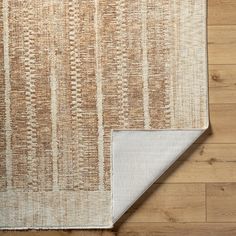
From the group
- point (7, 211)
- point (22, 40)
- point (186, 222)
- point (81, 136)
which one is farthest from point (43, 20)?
point (186, 222)

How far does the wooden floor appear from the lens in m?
1.15

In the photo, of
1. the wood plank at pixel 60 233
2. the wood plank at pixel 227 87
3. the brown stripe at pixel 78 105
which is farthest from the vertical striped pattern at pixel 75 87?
the wood plank at pixel 227 87

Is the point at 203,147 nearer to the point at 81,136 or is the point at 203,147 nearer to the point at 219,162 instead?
the point at 219,162

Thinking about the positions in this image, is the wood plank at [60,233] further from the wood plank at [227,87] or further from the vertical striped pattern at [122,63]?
the wood plank at [227,87]

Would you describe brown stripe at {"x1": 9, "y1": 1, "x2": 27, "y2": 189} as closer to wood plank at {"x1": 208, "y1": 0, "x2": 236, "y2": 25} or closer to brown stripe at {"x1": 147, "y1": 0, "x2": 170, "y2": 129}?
brown stripe at {"x1": 147, "y1": 0, "x2": 170, "y2": 129}

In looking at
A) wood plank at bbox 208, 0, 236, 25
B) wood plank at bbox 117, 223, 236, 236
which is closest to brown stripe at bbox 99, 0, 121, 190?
wood plank at bbox 117, 223, 236, 236

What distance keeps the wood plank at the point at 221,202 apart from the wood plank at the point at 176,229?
16 millimetres

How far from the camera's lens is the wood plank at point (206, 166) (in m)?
1.15

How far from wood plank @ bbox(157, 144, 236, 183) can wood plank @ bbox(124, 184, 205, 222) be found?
2cm

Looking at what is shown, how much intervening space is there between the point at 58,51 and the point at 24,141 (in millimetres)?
209

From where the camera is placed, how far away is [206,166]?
1.15m

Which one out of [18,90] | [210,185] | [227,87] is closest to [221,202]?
[210,185]

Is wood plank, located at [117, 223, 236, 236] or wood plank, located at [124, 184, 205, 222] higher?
wood plank, located at [124, 184, 205, 222]

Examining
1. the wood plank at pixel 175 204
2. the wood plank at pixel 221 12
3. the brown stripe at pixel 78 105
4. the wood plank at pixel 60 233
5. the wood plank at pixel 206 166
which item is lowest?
the wood plank at pixel 60 233
